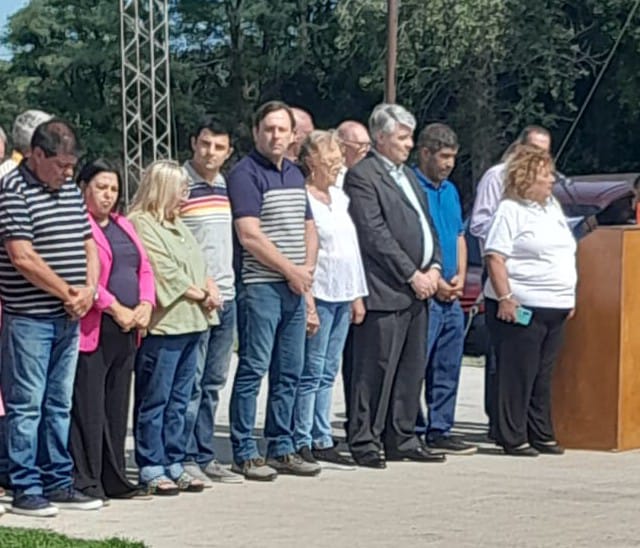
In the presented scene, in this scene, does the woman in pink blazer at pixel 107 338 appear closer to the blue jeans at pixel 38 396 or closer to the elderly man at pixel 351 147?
the blue jeans at pixel 38 396

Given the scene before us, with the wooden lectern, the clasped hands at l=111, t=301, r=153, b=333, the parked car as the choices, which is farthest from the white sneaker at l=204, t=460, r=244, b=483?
the parked car

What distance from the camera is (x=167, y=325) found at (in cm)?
827

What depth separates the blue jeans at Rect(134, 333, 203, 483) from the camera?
8297mm

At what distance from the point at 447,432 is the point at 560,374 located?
0.85 metres

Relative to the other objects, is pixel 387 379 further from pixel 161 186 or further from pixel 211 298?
pixel 161 186

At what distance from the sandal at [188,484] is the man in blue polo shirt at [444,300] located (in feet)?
7.07

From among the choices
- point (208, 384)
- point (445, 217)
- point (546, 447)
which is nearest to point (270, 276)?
point (208, 384)

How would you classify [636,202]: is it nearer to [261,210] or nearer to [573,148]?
[261,210]

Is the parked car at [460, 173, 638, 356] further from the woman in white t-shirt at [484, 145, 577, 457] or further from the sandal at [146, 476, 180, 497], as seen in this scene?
the sandal at [146, 476, 180, 497]

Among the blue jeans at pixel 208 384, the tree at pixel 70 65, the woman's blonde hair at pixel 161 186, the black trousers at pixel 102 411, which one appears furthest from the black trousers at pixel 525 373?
the tree at pixel 70 65

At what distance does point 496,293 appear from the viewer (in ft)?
Result: 32.4

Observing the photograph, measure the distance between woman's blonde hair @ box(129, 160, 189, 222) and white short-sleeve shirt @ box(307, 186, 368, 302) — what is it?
1150mm

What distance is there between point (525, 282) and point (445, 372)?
874 mm

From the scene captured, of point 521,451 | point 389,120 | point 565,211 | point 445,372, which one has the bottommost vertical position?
point 521,451
